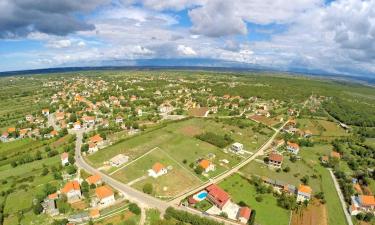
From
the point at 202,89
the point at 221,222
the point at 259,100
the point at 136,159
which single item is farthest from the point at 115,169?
the point at 202,89

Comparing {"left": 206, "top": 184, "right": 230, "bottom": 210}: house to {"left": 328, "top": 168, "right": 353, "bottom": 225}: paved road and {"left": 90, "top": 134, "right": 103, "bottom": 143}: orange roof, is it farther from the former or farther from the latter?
{"left": 90, "top": 134, "right": 103, "bottom": 143}: orange roof

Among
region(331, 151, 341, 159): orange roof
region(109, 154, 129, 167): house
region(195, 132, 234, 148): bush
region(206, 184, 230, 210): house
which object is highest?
region(195, 132, 234, 148): bush

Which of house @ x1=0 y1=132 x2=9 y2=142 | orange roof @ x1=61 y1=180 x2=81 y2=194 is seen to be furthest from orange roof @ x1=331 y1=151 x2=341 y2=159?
house @ x1=0 y1=132 x2=9 y2=142

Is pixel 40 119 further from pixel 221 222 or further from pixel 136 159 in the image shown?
pixel 221 222

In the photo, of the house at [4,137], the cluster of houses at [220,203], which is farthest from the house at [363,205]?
the house at [4,137]

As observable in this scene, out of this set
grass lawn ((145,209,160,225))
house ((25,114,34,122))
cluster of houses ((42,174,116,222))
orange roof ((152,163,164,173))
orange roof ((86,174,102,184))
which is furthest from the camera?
house ((25,114,34,122))

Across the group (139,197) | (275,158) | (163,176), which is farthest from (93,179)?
(275,158)

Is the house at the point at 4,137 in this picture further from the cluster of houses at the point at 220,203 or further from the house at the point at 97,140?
the cluster of houses at the point at 220,203
